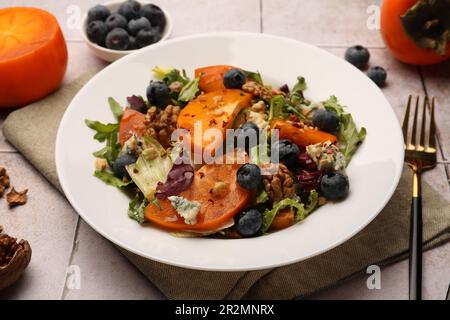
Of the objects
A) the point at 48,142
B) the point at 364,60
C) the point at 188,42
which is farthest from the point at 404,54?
the point at 48,142

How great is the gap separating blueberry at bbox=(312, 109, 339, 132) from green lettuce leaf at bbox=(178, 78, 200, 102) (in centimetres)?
47

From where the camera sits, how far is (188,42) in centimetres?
261

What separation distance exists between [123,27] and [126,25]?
2 centimetres

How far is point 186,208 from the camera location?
1.94m

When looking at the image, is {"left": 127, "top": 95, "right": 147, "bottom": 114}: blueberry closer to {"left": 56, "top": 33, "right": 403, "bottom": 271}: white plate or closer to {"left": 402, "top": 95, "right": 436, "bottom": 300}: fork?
{"left": 56, "top": 33, "right": 403, "bottom": 271}: white plate

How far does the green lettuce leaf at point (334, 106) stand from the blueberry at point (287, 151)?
0.30 m

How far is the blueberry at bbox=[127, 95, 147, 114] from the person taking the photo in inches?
94.3

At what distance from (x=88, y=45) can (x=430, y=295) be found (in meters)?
1.88

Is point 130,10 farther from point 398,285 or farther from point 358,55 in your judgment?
point 398,285

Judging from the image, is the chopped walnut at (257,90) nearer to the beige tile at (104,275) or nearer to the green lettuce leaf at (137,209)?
the green lettuce leaf at (137,209)

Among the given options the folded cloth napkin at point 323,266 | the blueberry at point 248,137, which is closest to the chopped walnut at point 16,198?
the folded cloth napkin at point 323,266

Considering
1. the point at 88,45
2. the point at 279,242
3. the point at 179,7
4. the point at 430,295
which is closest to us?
the point at 279,242

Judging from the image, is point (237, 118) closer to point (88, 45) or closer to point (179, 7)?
point (88, 45)

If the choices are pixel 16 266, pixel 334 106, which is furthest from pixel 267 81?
pixel 16 266
